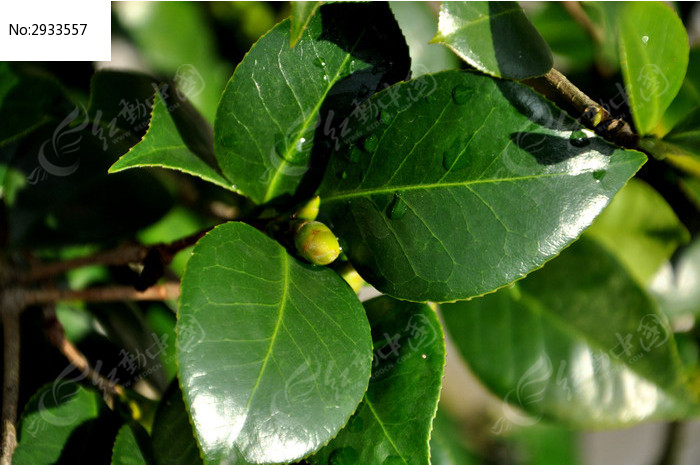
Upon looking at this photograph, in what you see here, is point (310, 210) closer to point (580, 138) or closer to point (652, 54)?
point (580, 138)

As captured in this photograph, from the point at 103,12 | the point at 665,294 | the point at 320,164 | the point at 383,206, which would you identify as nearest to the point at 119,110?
the point at 103,12

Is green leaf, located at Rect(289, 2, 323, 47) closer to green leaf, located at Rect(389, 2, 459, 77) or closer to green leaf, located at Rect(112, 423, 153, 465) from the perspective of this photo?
green leaf, located at Rect(389, 2, 459, 77)

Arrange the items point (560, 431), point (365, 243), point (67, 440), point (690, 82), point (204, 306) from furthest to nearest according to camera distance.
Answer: point (560, 431) < point (690, 82) < point (67, 440) < point (365, 243) < point (204, 306)

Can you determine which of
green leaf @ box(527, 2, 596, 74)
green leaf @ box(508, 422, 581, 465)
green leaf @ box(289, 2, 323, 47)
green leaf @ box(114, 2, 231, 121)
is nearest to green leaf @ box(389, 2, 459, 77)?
green leaf @ box(289, 2, 323, 47)

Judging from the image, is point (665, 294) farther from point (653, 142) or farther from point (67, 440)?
point (67, 440)

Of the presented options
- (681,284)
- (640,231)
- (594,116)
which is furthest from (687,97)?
(594,116)

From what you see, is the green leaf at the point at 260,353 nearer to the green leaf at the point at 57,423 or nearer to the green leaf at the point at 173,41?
the green leaf at the point at 57,423
